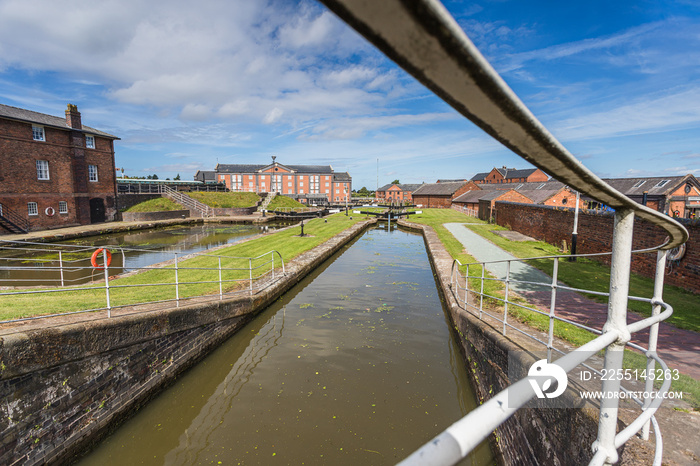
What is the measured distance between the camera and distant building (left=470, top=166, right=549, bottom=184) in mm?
80938

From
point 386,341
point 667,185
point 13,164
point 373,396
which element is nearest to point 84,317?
point 373,396

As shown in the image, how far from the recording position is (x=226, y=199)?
4719 centimetres

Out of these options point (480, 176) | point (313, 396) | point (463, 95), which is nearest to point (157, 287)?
point (313, 396)

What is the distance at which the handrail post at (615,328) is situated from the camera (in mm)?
1747

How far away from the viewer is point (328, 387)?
6508 mm

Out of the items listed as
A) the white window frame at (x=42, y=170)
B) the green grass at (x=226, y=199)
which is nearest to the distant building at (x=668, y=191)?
the green grass at (x=226, y=199)

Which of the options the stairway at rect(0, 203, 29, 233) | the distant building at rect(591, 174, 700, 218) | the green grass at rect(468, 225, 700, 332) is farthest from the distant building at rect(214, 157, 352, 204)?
the green grass at rect(468, 225, 700, 332)

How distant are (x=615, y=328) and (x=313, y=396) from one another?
554 centimetres

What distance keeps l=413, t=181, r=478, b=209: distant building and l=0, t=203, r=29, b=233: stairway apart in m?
55.7

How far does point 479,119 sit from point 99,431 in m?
6.98

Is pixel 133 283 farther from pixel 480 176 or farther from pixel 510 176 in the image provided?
pixel 480 176

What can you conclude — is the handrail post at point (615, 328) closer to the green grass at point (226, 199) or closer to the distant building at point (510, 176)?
the green grass at point (226, 199)

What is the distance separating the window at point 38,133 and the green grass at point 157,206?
10.5m

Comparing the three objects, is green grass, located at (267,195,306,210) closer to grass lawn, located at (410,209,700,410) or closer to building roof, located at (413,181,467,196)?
building roof, located at (413,181,467,196)
